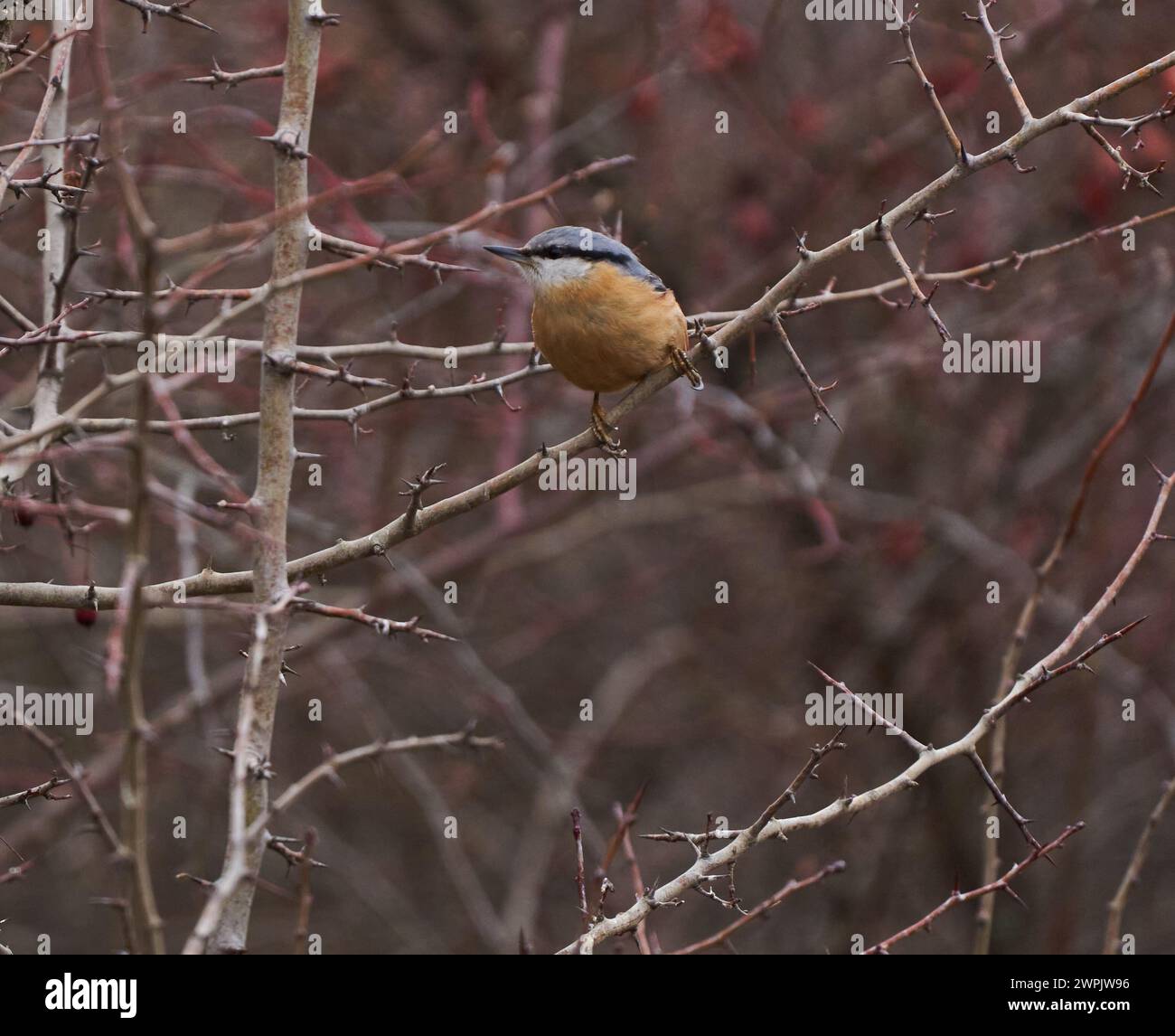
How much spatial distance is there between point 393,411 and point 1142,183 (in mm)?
5142

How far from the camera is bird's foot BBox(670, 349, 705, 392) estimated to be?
4156mm

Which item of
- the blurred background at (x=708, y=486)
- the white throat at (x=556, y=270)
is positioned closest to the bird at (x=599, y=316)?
the white throat at (x=556, y=270)

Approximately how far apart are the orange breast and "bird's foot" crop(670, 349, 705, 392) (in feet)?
0.12

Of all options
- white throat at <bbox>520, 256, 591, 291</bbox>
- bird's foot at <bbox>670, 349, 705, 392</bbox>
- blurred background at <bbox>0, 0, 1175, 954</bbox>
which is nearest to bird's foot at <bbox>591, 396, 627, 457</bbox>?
bird's foot at <bbox>670, 349, 705, 392</bbox>

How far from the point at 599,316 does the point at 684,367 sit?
1.09 ft

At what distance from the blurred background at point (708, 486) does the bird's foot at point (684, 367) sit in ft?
6.67

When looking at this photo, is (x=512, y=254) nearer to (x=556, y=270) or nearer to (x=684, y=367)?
(x=556, y=270)

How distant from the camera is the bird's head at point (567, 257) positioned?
4473mm

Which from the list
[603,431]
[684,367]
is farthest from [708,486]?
[603,431]

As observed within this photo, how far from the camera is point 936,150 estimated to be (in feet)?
27.7

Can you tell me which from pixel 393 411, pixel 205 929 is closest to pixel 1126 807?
pixel 393 411

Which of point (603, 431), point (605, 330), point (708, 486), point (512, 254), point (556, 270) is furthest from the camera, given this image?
point (708, 486)

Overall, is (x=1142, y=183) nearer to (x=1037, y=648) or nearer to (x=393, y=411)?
(x=393, y=411)

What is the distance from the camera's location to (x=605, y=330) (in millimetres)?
4191
